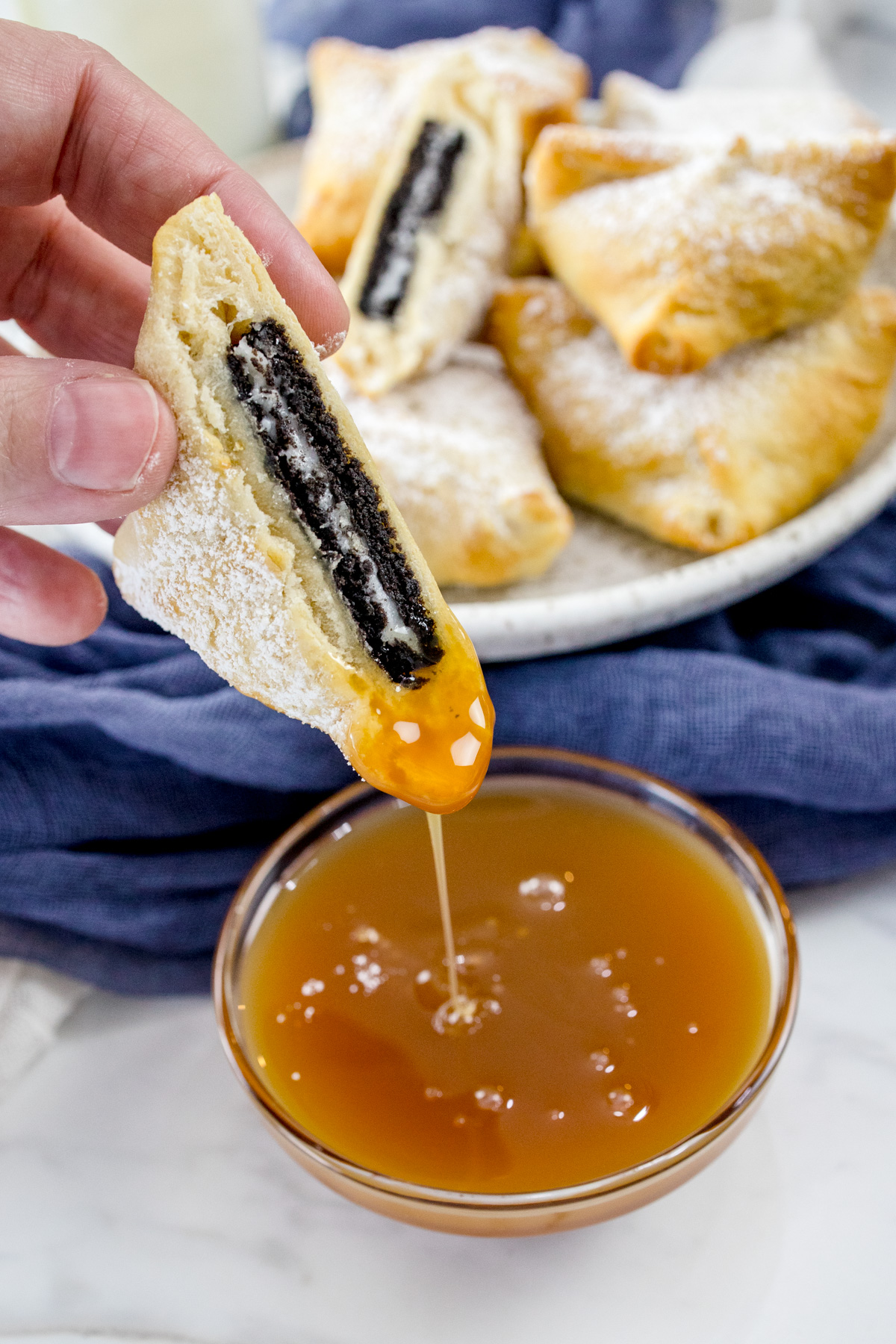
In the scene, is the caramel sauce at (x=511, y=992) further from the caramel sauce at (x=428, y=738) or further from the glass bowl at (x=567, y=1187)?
the caramel sauce at (x=428, y=738)

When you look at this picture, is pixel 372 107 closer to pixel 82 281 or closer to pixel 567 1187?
pixel 82 281

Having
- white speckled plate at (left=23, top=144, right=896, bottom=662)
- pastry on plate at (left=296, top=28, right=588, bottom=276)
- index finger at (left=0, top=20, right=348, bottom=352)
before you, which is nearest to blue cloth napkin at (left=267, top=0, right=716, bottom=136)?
pastry on plate at (left=296, top=28, right=588, bottom=276)

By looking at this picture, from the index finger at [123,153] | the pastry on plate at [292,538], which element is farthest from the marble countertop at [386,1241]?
the index finger at [123,153]

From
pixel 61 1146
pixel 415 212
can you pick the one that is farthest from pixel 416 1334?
pixel 415 212

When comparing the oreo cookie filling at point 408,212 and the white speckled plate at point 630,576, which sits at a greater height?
the oreo cookie filling at point 408,212

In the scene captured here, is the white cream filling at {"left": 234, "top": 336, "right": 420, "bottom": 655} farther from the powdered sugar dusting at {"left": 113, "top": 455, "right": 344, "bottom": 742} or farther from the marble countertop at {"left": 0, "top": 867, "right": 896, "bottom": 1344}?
the marble countertop at {"left": 0, "top": 867, "right": 896, "bottom": 1344}

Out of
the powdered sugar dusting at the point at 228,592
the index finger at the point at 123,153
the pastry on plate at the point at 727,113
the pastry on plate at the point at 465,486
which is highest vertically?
the index finger at the point at 123,153

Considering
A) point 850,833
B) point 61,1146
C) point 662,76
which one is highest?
point 662,76

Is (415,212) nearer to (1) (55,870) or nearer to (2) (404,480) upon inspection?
Answer: (2) (404,480)
